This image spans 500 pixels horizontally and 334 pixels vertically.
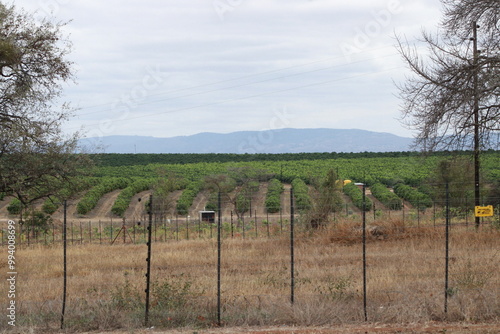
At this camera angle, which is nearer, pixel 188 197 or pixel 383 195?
pixel 383 195

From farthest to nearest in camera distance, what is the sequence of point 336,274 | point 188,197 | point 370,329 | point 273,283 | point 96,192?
point 96,192 < point 188,197 < point 336,274 < point 273,283 < point 370,329

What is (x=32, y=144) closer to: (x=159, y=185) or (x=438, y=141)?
(x=438, y=141)

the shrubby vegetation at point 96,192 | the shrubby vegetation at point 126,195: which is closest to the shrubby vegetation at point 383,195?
the shrubby vegetation at point 126,195

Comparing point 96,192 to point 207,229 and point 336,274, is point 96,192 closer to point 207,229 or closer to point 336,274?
point 207,229

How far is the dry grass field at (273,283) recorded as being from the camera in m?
8.93

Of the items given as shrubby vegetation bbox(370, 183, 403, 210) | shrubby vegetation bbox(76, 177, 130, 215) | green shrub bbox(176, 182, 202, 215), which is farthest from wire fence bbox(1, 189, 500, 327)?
green shrub bbox(176, 182, 202, 215)

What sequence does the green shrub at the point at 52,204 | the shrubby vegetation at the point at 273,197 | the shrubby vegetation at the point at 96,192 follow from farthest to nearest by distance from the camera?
the shrubby vegetation at the point at 273,197 < the shrubby vegetation at the point at 96,192 < the green shrub at the point at 52,204

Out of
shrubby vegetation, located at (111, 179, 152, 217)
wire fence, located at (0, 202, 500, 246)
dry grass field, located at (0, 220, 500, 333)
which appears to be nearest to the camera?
dry grass field, located at (0, 220, 500, 333)

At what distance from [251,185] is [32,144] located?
31.1 metres

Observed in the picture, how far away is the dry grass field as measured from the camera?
893 centimetres

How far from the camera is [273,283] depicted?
37.6 feet

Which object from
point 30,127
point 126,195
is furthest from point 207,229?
point 126,195

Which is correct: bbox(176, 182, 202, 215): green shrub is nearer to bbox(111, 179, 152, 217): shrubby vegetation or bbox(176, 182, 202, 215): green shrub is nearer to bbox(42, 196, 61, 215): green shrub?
bbox(111, 179, 152, 217): shrubby vegetation

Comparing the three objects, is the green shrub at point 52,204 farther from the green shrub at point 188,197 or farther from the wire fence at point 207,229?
the green shrub at point 188,197
